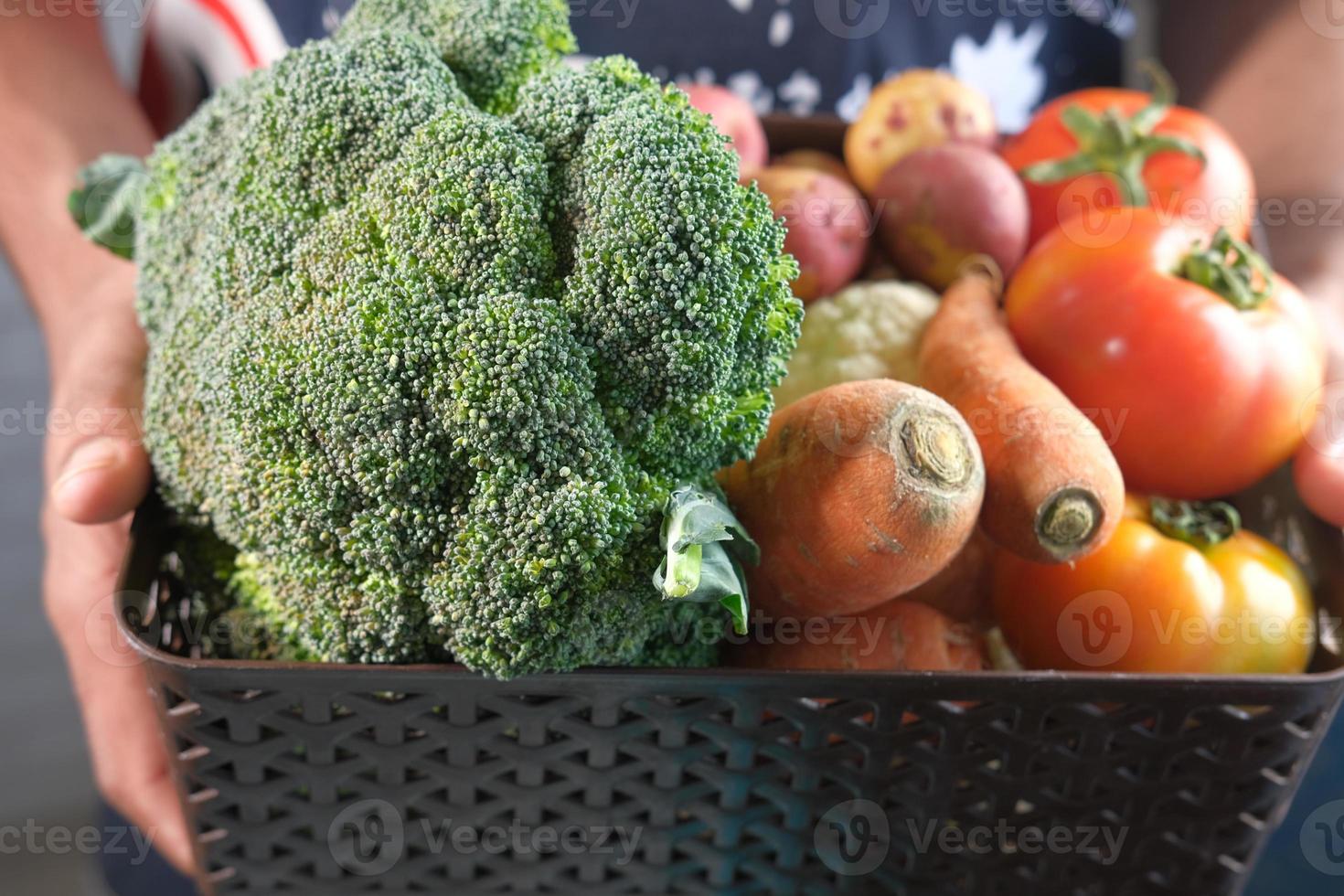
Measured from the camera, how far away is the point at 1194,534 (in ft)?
2.32

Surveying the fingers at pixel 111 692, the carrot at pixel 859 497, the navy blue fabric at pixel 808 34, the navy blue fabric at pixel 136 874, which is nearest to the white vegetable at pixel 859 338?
the carrot at pixel 859 497

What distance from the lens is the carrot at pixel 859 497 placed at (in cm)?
56

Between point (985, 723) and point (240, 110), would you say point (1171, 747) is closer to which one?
point (985, 723)

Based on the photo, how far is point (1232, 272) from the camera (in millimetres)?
763

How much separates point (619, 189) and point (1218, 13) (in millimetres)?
1135

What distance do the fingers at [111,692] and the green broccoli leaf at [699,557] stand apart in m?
0.57

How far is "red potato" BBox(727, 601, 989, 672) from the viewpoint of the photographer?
632mm

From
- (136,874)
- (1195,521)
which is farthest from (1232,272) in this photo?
(136,874)

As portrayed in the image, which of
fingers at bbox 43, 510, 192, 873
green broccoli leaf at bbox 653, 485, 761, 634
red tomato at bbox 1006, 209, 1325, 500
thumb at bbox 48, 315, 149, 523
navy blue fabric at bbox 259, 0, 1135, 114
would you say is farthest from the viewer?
navy blue fabric at bbox 259, 0, 1135, 114

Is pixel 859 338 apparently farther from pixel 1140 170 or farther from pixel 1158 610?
pixel 1140 170

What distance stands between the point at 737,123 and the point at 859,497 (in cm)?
46

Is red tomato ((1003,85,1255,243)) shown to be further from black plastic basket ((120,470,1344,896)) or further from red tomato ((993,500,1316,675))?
black plastic basket ((120,470,1344,896))

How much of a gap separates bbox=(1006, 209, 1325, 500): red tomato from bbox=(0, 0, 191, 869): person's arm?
0.70m

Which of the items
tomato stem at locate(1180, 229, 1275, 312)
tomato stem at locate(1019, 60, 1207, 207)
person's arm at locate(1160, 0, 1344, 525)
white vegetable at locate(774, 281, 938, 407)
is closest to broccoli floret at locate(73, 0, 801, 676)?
white vegetable at locate(774, 281, 938, 407)
